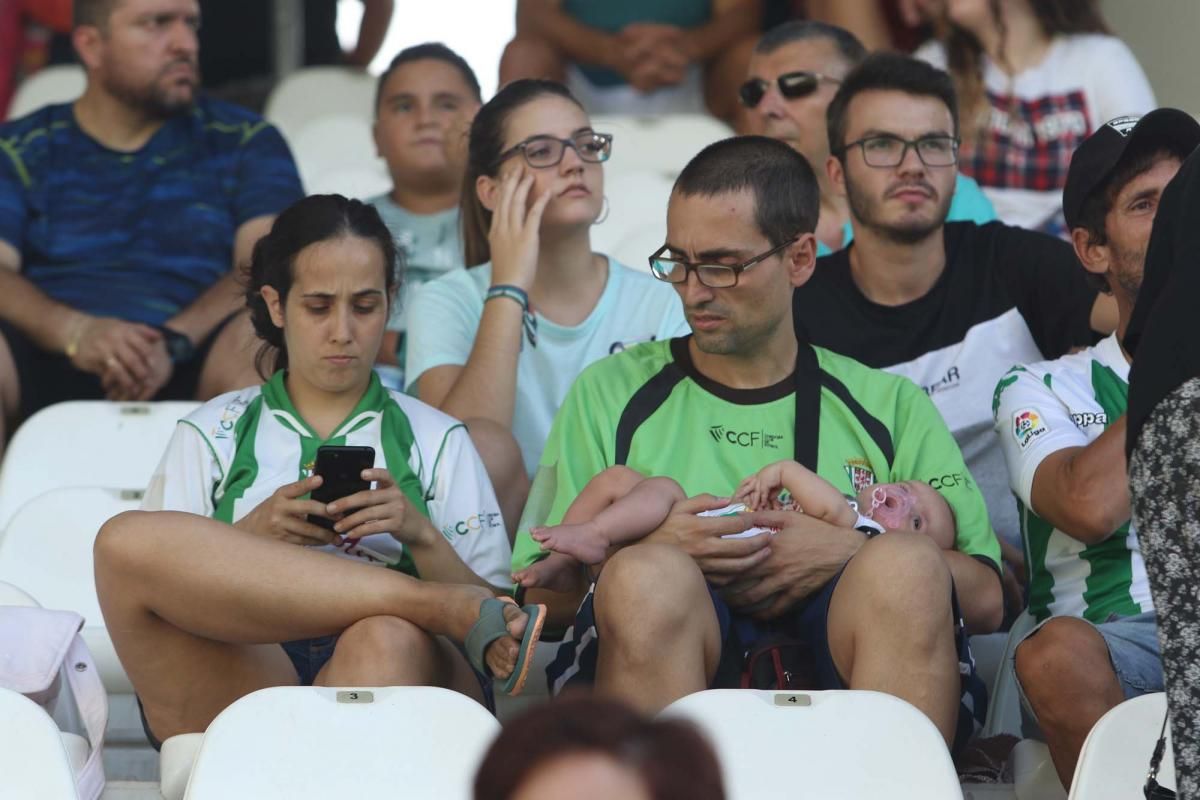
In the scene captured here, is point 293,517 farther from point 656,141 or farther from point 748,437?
point 656,141

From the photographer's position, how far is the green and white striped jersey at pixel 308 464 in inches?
117

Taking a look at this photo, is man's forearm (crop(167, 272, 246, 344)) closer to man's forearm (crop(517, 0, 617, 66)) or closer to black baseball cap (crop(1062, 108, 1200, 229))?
man's forearm (crop(517, 0, 617, 66))

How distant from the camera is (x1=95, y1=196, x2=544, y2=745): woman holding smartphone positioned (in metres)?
2.59

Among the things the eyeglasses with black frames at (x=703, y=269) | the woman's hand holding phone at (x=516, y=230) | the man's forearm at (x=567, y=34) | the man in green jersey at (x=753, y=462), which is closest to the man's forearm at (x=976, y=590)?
the man in green jersey at (x=753, y=462)

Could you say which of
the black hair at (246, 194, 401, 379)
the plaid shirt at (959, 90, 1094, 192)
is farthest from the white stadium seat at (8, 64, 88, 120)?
the plaid shirt at (959, 90, 1094, 192)

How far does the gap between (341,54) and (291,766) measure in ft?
15.4

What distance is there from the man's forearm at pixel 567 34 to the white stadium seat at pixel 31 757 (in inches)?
137

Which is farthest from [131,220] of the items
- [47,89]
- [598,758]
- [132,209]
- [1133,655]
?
[598,758]

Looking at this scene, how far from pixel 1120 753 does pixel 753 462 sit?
0.81 metres

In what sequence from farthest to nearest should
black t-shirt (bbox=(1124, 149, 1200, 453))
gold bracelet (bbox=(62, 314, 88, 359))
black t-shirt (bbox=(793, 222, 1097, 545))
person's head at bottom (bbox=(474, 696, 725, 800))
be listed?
1. gold bracelet (bbox=(62, 314, 88, 359))
2. black t-shirt (bbox=(793, 222, 1097, 545))
3. black t-shirt (bbox=(1124, 149, 1200, 453))
4. person's head at bottom (bbox=(474, 696, 725, 800))

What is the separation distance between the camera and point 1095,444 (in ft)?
8.80

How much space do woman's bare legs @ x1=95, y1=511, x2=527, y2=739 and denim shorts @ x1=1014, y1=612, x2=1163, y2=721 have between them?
32.1 inches

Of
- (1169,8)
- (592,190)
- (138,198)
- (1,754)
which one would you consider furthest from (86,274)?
(1169,8)

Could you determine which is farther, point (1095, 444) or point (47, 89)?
point (47, 89)
